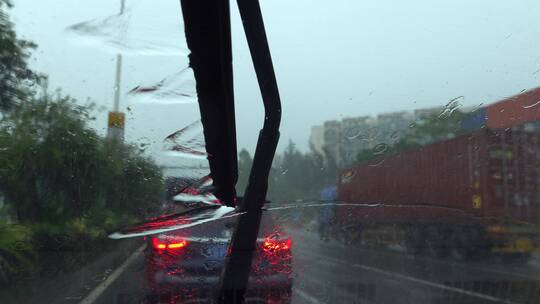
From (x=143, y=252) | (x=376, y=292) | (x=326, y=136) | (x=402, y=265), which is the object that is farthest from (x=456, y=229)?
(x=143, y=252)

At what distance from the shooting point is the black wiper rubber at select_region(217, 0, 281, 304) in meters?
3.53

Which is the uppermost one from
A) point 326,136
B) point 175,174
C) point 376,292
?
point 326,136

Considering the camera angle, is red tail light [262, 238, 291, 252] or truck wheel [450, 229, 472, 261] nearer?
red tail light [262, 238, 291, 252]

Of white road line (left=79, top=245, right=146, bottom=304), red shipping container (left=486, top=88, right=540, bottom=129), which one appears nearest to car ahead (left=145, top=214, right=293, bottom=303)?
white road line (left=79, top=245, right=146, bottom=304)

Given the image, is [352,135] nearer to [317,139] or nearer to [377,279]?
[317,139]

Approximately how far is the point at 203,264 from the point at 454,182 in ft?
12.6

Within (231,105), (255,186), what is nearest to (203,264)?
(255,186)

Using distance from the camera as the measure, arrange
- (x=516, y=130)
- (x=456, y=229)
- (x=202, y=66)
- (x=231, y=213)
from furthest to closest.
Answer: (x=456, y=229)
(x=516, y=130)
(x=231, y=213)
(x=202, y=66)

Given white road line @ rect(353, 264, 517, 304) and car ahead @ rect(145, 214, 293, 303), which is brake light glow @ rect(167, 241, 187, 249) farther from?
white road line @ rect(353, 264, 517, 304)

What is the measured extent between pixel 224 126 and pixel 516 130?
172 inches

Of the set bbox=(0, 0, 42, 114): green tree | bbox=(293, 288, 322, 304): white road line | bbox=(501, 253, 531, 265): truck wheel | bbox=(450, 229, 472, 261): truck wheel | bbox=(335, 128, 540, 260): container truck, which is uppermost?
bbox=(0, 0, 42, 114): green tree

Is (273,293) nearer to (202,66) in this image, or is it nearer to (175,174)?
(175,174)

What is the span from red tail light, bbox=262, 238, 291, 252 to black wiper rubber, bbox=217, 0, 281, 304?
0.81 m

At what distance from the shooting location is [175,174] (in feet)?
14.9
